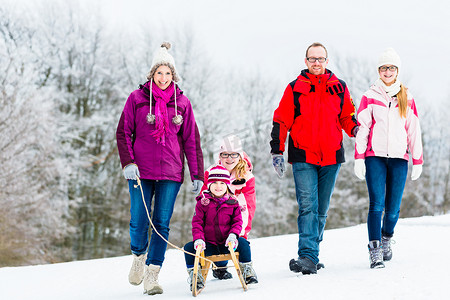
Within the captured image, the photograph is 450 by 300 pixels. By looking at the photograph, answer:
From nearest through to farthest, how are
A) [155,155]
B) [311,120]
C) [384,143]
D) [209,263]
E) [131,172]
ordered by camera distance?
[209,263] → [131,172] → [155,155] → [384,143] → [311,120]

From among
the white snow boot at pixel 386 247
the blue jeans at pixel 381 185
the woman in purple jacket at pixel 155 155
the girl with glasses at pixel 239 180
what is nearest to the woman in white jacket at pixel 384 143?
the blue jeans at pixel 381 185

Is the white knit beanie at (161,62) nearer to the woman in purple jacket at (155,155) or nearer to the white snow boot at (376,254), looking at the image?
the woman in purple jacket at (155,155)

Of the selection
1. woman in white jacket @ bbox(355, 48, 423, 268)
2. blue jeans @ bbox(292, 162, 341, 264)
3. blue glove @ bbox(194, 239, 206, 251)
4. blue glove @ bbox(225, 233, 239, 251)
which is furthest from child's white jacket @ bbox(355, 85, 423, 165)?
blue glove @ bbox(194, 239, 206, 251)

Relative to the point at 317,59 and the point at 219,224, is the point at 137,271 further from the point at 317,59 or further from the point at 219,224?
the point at 317,59

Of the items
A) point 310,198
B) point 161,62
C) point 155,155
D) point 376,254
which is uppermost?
point 161,62

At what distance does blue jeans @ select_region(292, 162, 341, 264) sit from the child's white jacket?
15.3 inches

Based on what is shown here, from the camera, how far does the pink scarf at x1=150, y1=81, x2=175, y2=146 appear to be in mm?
4453

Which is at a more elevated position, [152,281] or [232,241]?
[232,241]

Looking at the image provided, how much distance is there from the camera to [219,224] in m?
4.38

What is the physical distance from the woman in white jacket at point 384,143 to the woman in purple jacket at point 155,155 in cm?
158

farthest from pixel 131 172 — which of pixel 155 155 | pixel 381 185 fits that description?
pixel 381 185

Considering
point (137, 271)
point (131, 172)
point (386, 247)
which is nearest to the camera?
point (131, 172)

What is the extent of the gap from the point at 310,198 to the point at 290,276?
0.75 metres

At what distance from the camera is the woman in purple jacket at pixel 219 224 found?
169 inches
